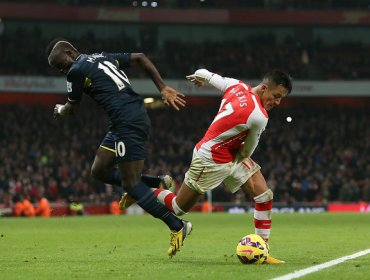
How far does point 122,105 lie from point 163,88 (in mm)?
588

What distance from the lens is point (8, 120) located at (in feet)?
120

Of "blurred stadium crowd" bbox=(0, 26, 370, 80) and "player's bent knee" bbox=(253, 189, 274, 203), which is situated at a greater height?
"blurred stadium crowd" bbox=(0, 26, 370, 80)

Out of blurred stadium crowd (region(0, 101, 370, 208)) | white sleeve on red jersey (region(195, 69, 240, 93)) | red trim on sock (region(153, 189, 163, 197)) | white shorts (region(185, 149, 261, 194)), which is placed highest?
white sleeve on red jersey (region(195, 69, 240, 93))

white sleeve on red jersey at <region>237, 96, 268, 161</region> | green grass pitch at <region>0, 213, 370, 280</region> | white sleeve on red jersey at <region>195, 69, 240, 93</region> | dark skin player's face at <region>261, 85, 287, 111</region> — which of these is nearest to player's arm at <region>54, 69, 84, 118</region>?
white sleeve on red jersey at <region>195, 69, 240, 93</region>

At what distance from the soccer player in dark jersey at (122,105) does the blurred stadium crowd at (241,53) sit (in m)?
30.0

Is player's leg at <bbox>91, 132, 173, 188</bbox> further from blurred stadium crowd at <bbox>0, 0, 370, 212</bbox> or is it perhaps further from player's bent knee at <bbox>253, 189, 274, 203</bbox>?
blurred stadium crowd at <bbox>0, 0, 370, 212</bbox>

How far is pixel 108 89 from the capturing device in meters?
8.66

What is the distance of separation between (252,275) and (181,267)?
1060 millimetres

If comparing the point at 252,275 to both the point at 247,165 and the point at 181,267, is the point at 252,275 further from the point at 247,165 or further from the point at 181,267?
the point at 247,165

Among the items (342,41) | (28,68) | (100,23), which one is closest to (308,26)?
(342,41)

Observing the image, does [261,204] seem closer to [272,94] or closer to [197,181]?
[197,181]

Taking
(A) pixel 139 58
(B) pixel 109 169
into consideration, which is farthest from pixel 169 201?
(A) pixel 139 58

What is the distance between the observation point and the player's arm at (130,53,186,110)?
806 cm

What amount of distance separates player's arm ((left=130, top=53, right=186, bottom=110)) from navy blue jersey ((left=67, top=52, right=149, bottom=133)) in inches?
7.8
